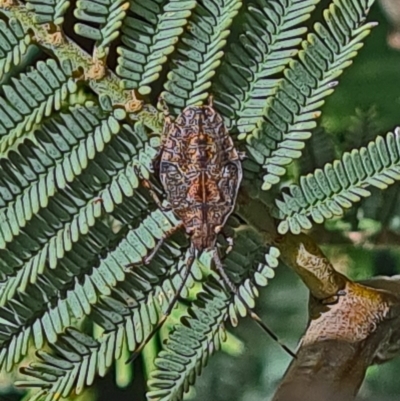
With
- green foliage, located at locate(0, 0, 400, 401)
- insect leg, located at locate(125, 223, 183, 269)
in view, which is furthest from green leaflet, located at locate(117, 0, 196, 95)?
insect leg, located at locate(125, 223, 183, 269)

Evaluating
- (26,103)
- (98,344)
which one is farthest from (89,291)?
(26,103)

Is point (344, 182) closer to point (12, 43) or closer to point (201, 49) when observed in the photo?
point (201, 49)

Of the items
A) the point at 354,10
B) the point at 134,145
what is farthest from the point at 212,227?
the point at 354,10

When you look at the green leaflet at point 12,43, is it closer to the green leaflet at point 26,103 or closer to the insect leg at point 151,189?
the green leaflet at point 26,103

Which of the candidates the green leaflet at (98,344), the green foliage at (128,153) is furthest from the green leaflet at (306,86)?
the green leaflet at (98,344)

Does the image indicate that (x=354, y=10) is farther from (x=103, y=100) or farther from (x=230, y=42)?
(x=103, y=100)

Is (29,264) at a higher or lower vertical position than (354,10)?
lower
